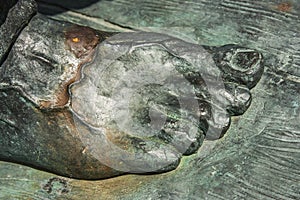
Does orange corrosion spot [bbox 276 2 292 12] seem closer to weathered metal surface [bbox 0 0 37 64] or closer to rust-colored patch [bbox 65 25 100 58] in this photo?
rust-colored patch [bbox 65 25 100 58]

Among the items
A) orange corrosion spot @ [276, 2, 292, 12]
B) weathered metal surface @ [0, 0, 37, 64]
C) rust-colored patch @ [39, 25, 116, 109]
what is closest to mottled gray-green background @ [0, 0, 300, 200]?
orange corrosion spot @ [276, 2, 292, 12]

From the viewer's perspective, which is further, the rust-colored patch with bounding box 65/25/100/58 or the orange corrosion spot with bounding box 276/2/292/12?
the orange corrosion spot with bounding box 276/2/292/12

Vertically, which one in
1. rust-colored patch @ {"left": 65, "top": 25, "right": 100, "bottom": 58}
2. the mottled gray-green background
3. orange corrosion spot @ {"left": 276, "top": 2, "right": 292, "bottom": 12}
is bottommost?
the mottled gray-green background

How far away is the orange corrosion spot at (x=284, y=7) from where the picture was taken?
2.31 metres

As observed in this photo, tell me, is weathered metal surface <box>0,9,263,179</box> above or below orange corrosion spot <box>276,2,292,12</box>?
below

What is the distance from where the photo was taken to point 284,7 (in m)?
2.31

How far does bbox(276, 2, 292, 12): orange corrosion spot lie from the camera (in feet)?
7.57

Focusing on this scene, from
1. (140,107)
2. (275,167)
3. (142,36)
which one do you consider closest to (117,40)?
(142,36)

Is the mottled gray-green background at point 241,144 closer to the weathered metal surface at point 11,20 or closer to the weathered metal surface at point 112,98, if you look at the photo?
the weathered metal surface at point 112,98

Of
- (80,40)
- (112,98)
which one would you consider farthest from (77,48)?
(112,98)

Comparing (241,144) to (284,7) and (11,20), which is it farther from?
(11,20)

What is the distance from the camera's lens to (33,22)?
2156mm

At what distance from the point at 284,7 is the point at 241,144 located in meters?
0.50

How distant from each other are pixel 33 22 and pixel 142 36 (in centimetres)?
31
